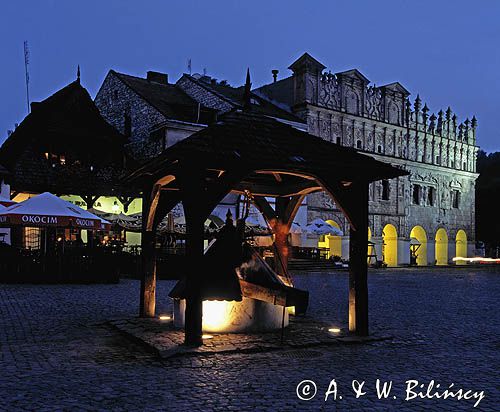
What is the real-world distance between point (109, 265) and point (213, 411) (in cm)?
1455

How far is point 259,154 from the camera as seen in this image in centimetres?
910

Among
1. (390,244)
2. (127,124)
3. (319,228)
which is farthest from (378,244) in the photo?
(127,124)

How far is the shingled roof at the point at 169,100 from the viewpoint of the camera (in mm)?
33594

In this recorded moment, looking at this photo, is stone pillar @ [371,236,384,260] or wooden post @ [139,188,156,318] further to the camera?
stone pillar @ [371,236,384,260]

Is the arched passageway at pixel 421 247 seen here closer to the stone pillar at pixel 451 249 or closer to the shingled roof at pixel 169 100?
the stone pillar at pixel 451 249

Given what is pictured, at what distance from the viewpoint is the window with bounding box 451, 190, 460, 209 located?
47312 millimetres

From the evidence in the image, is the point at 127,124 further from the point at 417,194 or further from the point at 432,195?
the point at 432,195

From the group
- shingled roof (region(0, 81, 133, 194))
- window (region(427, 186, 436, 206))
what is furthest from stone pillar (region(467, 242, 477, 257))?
shingled roof (region(0, 81, 133, 194))

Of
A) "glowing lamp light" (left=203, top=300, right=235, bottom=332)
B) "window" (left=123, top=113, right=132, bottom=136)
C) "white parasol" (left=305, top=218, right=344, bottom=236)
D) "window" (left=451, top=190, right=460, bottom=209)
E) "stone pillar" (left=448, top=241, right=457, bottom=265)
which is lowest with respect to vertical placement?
"glowing lamp light" (left=203, top=300, right=235, bottom=332)

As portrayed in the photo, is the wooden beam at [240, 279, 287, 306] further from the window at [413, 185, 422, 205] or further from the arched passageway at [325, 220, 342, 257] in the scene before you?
the window at [413, 185, 422, 205]

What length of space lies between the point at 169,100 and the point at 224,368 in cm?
3004

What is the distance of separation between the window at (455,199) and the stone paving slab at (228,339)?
39509mm

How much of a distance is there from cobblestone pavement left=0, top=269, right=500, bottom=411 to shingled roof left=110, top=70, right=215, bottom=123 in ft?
73.5

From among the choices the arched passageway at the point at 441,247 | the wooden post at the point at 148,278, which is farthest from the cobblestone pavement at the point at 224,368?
the arched passageway at the point at 441,247
